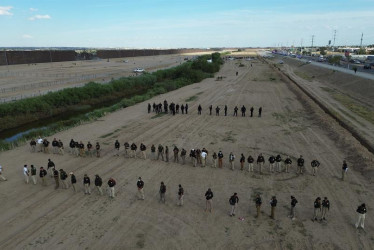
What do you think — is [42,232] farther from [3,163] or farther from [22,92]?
[22,92]

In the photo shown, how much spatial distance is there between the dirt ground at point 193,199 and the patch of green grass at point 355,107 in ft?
24.9

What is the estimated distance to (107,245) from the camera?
12.1 metres

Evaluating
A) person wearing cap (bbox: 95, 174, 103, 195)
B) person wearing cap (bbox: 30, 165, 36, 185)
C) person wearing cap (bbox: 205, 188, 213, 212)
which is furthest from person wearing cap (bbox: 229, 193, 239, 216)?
person wearing cap (bbox: 30, 165, 36, 185)

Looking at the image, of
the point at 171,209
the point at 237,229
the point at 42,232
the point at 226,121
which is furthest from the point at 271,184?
the point at 226,121

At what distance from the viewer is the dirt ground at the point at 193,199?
12469 millimetres

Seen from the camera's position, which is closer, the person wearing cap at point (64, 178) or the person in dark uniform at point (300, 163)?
the person wearing cap at point (64, 178)

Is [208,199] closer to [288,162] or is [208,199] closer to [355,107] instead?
[288,162]

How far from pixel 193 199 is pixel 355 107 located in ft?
103

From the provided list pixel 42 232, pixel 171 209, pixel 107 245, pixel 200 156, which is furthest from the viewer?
pixel 200 156

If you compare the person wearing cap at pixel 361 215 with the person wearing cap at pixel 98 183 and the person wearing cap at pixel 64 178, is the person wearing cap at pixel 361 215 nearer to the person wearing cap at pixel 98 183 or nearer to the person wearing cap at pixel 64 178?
the person wearing cap at pixel 98 183

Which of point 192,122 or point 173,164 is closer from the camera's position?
point 173,164

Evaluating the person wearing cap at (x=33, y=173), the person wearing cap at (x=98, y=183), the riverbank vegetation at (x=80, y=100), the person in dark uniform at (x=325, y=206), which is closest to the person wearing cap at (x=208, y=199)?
the person in dark uniform at (x=325, y=206)

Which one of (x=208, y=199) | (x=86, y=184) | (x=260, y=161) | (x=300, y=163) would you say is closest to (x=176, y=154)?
(x=260, y=161)

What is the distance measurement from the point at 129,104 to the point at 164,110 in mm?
7690
